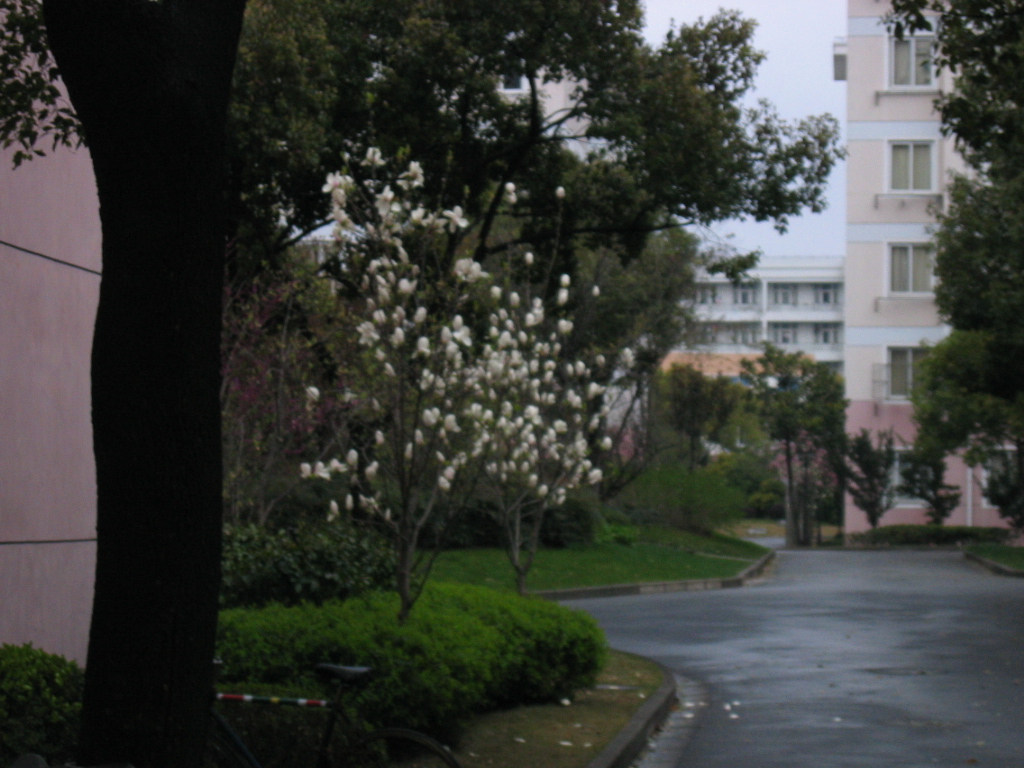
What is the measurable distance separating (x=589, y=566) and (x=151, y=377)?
24.4m

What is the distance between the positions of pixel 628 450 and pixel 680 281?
11.6 m

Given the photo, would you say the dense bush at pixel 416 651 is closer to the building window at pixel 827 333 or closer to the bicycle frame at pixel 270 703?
the bicycle frame at pixel 270 703

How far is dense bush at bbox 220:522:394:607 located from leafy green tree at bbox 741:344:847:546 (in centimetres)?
4175

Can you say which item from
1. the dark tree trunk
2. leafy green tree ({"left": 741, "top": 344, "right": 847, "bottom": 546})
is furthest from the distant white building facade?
the dark tree trunk

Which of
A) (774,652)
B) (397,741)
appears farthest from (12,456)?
(774,652)

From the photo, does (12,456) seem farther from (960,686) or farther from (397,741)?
(960,686)

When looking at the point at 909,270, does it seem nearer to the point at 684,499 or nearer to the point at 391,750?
the point at 684,499

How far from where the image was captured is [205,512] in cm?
466

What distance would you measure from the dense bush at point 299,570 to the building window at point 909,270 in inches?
1673

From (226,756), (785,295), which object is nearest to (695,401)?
(226,756)

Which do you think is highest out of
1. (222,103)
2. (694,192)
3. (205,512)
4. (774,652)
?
(694,192)

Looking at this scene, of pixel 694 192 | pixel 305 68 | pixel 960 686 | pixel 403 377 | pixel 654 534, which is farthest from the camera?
pixel 654 534

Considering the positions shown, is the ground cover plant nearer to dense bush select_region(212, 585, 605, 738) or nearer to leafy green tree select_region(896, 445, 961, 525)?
dense bush select_region(212, 585, 605, 738)

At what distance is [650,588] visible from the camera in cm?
2667
